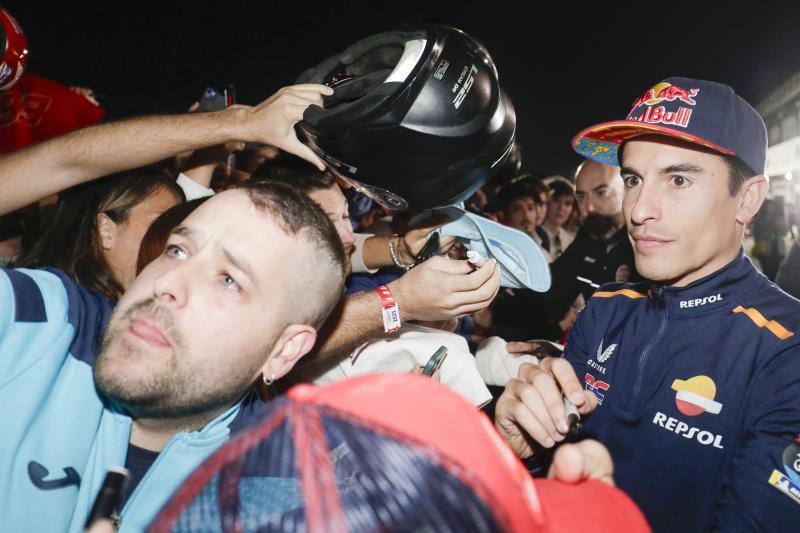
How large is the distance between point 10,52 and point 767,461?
3540 millimetres

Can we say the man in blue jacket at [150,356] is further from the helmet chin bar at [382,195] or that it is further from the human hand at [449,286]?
the human hand at [449,286]

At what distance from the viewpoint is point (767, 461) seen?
1222 mm

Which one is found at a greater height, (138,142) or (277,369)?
(138,142)

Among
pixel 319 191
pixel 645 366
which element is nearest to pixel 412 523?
pixel 645 366

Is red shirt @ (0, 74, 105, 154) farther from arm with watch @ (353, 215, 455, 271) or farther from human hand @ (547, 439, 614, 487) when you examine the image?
human hand @ (547, 439, 614, 487)

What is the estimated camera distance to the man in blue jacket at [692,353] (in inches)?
49.6

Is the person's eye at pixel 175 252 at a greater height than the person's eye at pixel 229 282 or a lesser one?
greater

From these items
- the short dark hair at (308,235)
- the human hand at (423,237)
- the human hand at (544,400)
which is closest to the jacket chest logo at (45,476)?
the short dark hair at (308,235)

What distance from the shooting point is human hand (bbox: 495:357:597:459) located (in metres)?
1.16

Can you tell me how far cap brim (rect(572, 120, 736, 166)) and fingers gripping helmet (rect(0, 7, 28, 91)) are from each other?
110 inches

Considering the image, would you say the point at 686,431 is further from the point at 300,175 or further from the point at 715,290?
the point at 300,175

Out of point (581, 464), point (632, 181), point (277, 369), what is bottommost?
point (277, 369)

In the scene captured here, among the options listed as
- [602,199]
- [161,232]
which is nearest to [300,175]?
[161,232]

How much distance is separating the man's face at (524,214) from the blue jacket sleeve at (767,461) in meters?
3.48
